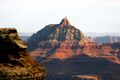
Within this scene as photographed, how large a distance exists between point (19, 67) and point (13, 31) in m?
3.37

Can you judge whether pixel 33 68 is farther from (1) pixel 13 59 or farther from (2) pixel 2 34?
(2) pixel 2 34

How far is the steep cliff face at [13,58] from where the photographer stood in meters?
33.5

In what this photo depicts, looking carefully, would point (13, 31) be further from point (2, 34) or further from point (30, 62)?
point (30, 62)

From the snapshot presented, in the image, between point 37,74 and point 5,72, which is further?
point 37,74

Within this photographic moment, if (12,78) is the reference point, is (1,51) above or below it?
above

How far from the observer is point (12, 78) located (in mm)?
33406

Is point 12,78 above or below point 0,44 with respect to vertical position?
below

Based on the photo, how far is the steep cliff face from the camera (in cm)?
3347

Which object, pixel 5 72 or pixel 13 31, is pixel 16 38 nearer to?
pixel 13 31

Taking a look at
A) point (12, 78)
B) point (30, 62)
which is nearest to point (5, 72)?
point (12, 78)

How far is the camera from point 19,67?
3456 centimetres

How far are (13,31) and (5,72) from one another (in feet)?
12.1

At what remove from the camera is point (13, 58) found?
3438 cm

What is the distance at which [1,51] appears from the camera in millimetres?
34094
